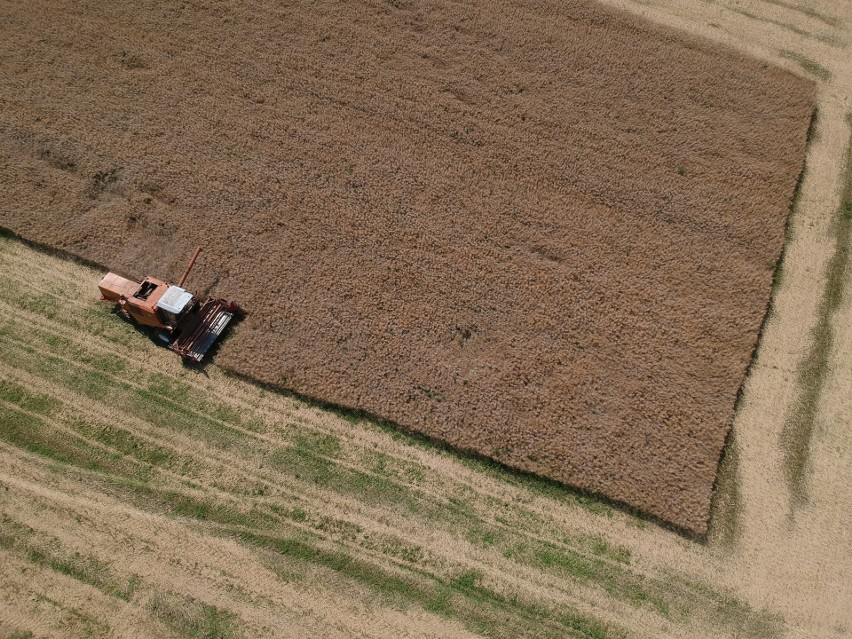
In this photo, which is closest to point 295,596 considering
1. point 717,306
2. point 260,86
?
point 717,306

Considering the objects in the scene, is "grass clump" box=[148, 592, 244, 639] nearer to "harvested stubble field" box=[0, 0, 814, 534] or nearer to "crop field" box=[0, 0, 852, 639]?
"crop field" box=[0, 0, 852, 639]

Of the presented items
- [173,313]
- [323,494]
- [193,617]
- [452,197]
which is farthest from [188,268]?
[193,617]

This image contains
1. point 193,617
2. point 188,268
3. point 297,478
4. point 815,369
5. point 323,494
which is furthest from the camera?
point 815,369

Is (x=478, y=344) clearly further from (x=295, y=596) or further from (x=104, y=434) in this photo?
(x=104, y=434)

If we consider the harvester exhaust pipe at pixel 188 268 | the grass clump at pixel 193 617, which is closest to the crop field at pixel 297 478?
the grass clump at pixel 193 617

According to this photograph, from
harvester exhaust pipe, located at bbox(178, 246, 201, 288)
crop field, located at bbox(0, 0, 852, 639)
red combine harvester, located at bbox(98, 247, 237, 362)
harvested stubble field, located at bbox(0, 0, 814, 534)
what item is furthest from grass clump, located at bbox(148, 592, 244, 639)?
harvester exhaust pipe, located at bbox(178, 246, 201, 288)

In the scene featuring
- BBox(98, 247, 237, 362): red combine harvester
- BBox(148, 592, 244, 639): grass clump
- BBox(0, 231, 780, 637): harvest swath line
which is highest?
BBox(98, 247, 237, 362): red combine harvester

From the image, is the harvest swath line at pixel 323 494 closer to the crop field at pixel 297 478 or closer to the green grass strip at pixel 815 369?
the crop field at pixel 297 478

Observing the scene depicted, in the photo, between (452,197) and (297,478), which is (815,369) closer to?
(452,197)
